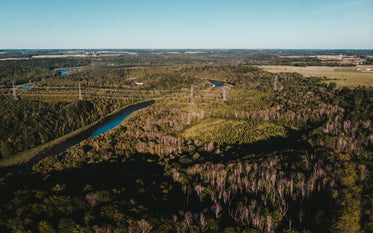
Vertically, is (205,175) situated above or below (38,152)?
above

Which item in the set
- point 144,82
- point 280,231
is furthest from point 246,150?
point 144,82

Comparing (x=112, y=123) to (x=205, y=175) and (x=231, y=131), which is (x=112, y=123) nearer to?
(x=231, y=131)

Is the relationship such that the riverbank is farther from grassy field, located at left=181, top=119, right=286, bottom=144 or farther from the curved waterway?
grassy field, located at left=181, top=119, right=286, bottom=144

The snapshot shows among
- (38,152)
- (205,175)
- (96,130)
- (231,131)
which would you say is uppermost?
(231,131)

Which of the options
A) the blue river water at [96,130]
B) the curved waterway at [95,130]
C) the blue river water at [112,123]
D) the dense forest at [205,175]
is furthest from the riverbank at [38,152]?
the dense forest at [205,175]

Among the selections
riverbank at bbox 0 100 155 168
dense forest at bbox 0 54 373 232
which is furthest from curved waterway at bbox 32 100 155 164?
dense forest at bbox 0 54 373 232

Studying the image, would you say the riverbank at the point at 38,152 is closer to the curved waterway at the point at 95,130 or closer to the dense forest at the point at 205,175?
the curved waterway at the point at 95,130

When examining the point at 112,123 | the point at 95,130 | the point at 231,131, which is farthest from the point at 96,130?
the point at 231,131
